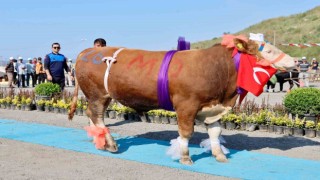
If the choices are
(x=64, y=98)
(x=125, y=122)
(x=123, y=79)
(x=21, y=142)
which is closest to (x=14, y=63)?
(x=64, y=98)

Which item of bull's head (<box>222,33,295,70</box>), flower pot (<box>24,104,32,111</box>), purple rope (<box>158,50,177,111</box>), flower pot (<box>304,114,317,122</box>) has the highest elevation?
bull's head (<box>222,33,295,70</box>)

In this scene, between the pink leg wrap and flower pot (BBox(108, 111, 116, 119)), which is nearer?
the pink leg wrap

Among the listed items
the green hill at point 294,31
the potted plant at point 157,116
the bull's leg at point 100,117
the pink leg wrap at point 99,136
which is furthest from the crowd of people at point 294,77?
the green hill at point 294,31

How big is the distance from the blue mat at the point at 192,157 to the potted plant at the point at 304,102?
2635mm

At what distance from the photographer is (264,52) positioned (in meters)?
6.18

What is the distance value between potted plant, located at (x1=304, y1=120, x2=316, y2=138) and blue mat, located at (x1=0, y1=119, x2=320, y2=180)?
1.95 metres

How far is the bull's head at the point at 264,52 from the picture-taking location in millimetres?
6105

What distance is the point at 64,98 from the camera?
12.3 m

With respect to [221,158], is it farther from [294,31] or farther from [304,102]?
[294,31]

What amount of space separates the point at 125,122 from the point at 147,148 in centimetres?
315

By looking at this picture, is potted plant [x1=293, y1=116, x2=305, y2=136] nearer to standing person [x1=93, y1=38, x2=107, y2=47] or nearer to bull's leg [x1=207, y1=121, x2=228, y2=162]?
bull's leg [x1=207, y1=121, x2=228, y2=162]

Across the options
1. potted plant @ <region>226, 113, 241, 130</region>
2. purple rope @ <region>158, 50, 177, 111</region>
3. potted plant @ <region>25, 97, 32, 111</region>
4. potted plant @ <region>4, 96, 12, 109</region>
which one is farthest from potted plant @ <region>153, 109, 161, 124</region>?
potted plant @ <region>4, 96, 12, 109</region>

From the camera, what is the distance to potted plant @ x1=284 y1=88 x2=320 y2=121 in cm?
884

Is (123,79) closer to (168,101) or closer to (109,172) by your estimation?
(168,101)
